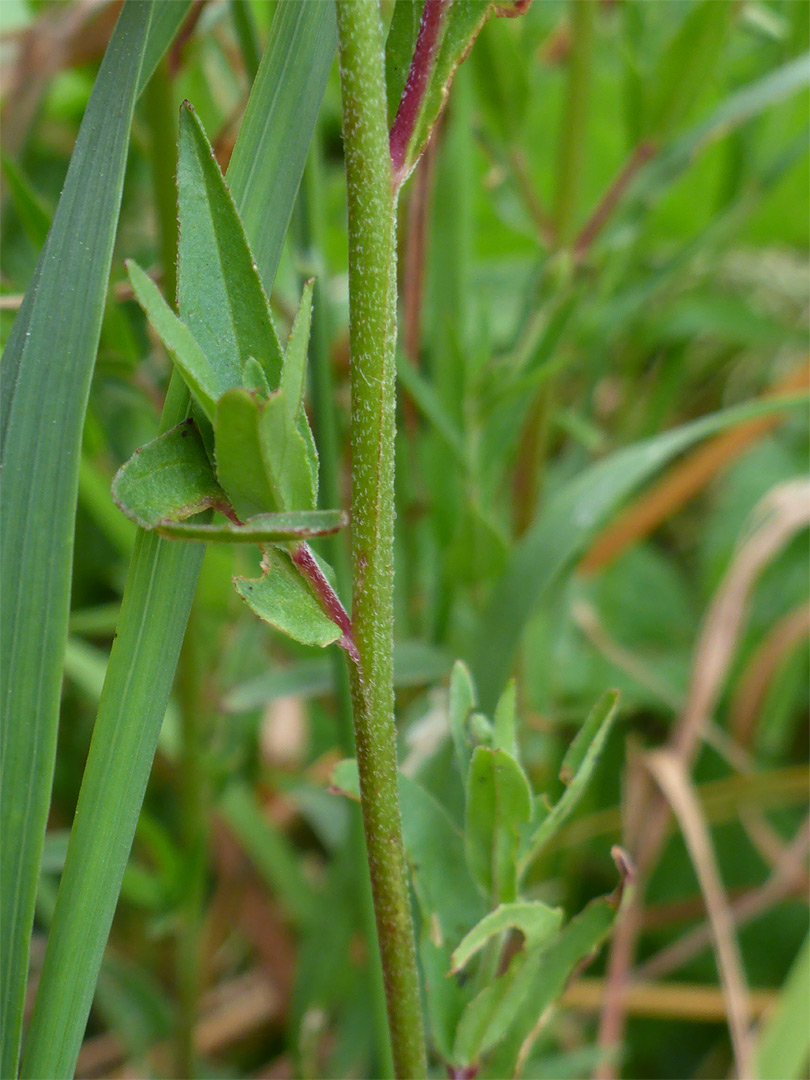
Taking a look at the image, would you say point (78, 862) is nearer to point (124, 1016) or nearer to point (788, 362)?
point (124, 1016)

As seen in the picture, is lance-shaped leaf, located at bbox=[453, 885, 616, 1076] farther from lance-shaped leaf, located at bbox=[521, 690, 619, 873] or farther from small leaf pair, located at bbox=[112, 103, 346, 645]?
small leaf pair, located at bbox=[112, 103, 346, 645]

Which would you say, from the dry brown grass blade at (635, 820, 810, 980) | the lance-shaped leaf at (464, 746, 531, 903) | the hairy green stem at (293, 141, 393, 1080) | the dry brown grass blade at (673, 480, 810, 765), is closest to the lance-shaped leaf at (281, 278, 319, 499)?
the lance-shaped leaf at (464, 746, 531, 903)

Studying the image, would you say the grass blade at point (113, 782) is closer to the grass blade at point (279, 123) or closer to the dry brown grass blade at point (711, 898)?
the grass blade at point (279, 123)

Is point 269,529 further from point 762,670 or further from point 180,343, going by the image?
point 762,670

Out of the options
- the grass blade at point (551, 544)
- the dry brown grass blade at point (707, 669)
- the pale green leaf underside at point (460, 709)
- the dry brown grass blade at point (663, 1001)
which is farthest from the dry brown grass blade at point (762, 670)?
the pale green leaf underside at point (460, 709)

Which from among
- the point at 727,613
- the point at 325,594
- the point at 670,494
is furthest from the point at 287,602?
the point at 670,494

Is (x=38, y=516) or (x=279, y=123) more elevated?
(x=279, y=123)
